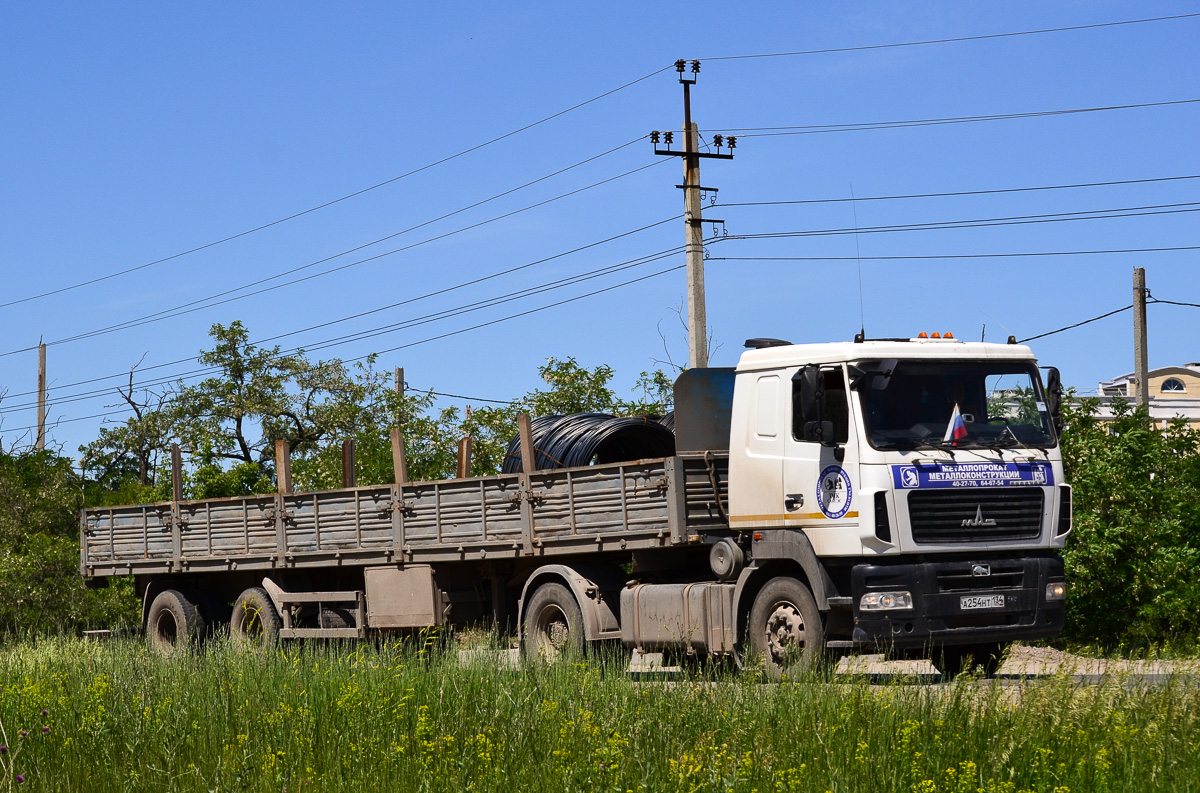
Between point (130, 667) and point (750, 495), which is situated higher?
point (750, 495)

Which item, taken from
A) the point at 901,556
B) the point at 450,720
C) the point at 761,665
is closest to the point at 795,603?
the point at 901,556

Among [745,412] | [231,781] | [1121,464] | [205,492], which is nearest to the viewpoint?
[231,781]

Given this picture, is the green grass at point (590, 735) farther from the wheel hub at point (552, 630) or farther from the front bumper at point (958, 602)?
the wheel hub at point (552, 630)

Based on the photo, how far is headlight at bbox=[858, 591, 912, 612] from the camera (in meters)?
10.8

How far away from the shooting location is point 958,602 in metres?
10.9

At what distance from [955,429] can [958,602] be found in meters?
1.42

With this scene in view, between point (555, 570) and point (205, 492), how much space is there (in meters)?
30.1

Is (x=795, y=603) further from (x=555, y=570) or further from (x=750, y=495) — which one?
(x=555, y=570)

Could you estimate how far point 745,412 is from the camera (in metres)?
12.1

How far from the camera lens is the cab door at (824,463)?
1101 cm


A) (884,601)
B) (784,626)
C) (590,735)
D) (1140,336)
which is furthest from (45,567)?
(1140,336)

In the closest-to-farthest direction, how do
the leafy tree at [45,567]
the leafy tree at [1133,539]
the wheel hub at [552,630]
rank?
the wheel hub at [552,630] → the leafy tree at [1133,539] → the leafy tree at [45,567]

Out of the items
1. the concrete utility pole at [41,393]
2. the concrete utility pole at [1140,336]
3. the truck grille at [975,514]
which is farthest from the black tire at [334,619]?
the concrete utility pole at [41,393]

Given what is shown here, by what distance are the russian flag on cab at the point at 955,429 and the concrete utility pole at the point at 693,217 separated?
10.9 metres
